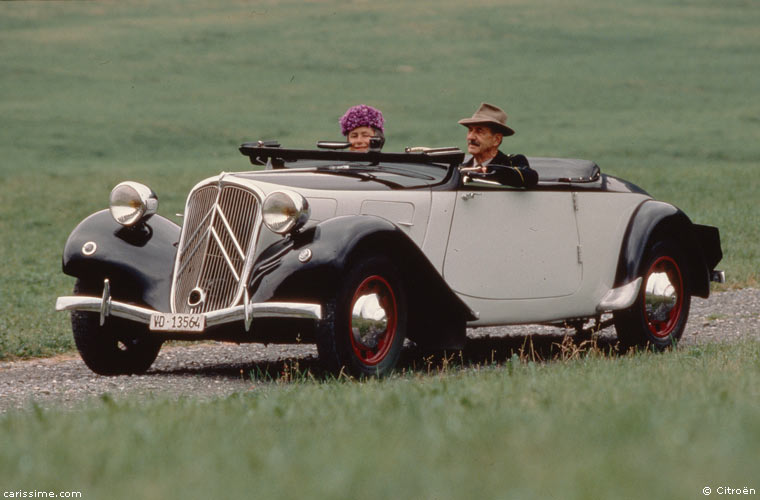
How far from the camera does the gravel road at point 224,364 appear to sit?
6.58m

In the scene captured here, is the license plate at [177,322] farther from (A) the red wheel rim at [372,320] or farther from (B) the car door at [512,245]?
(B) the car door at [512,245]

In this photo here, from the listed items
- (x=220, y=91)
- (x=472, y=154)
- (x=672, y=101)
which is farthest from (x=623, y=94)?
(x=472, y=154)

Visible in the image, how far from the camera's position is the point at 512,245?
7.95 m

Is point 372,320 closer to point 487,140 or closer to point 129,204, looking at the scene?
point 129,204

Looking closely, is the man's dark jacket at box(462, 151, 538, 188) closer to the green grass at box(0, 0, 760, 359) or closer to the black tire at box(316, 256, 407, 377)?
the black tire at box(316, 256, 407, 377)

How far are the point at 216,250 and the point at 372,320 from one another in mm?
1016

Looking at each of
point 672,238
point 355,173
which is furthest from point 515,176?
point 672,238

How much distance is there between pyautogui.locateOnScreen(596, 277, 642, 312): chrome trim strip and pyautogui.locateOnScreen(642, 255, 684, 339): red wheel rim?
0.64ft

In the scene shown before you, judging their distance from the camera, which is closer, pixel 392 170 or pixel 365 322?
pixel 365 322

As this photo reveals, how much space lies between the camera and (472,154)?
8.78m

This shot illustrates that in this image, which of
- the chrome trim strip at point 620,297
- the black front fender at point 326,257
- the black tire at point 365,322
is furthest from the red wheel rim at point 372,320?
the chrome trim strip at point 620,297

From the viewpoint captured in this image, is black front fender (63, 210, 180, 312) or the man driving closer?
black front fender (63, 210, 180, 312)

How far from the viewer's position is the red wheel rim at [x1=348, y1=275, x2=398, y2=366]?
682 centimetres

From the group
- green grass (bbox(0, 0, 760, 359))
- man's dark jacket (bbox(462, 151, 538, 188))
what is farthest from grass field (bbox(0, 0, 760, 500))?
man's dark jacket (bbox(462, 151, 538, 188))
